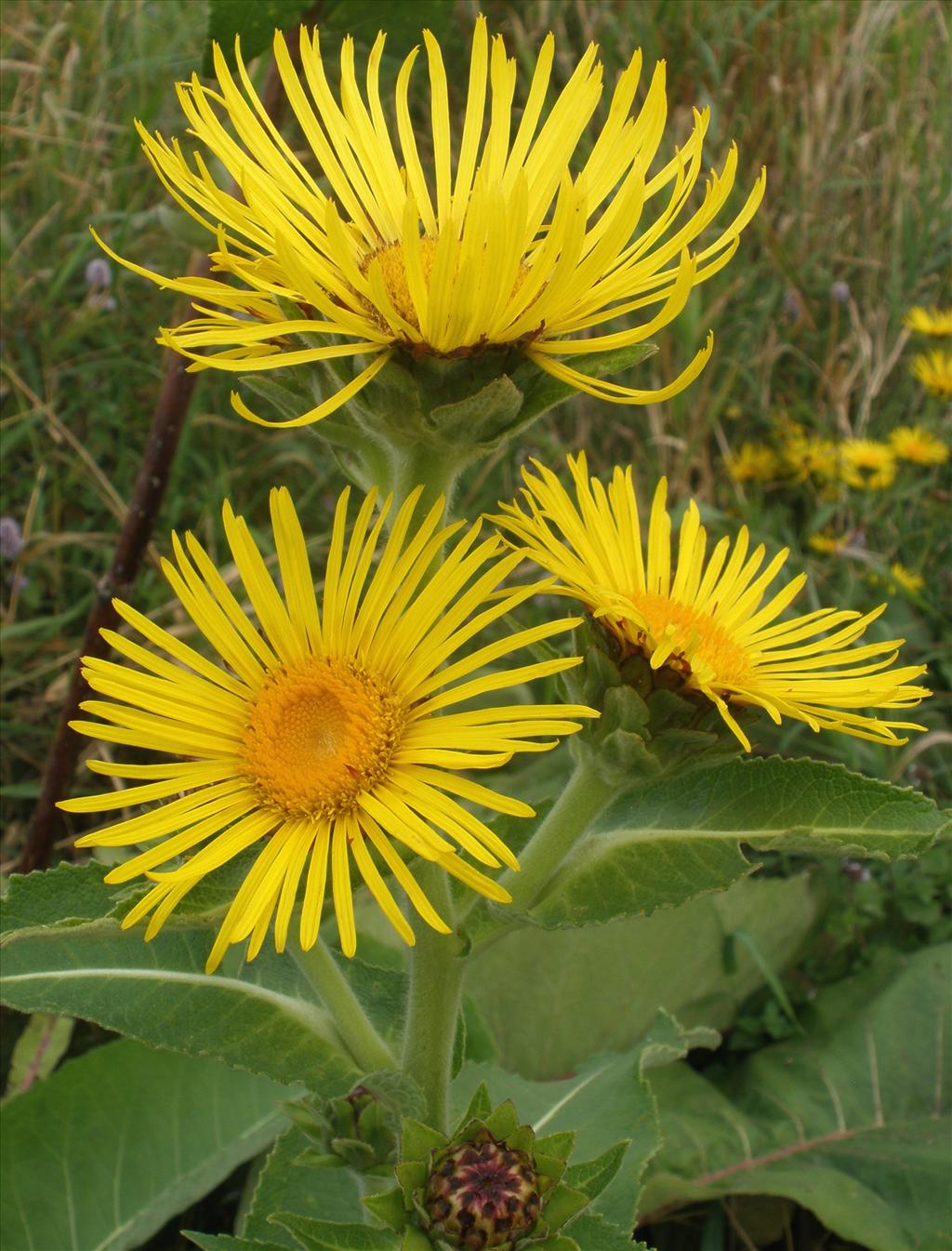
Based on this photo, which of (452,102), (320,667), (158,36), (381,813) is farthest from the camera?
(452,102)

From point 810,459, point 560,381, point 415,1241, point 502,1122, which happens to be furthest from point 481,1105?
point 810,459

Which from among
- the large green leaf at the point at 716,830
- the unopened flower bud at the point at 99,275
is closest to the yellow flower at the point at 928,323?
the unopened flower bud at the point at 99,275

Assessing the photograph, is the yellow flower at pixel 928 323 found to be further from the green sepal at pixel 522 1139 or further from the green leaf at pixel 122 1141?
the green sepal at pixel 522 1139

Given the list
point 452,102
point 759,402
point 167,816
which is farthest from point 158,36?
point 167,816

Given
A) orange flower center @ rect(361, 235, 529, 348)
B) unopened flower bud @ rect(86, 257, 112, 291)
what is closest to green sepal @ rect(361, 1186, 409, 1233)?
orange flower center @ rect(361, 235, 529, 348)

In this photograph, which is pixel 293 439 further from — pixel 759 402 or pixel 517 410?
pixel 517 410

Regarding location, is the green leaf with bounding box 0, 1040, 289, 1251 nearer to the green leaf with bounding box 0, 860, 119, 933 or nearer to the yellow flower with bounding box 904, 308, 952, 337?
the green leaf with bounding box 0, 860, 119, 933

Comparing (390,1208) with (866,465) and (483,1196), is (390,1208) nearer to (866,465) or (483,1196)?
(483,1196)
